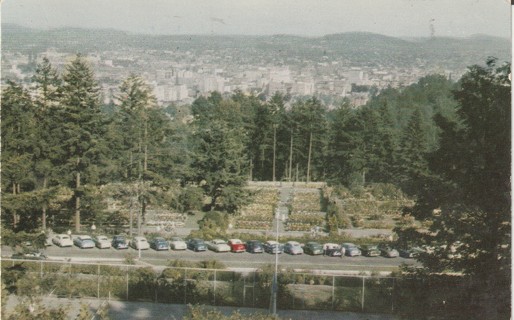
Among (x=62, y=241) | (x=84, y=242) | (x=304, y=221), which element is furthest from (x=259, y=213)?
(x=62, y=241)

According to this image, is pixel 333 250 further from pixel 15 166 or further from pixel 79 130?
pixel 79 130

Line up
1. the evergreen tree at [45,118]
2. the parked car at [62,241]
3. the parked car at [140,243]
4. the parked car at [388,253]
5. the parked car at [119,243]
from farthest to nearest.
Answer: the evergreen tree at [45,118]
the parked car at [119,243]
the parked car at [62,241]
the parked car at [140,243]
the parked car at [388,253]

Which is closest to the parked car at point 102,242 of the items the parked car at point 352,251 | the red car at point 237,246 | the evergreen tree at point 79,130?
the evergreen tree at point 79,130

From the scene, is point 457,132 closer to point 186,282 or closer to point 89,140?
point 186,282

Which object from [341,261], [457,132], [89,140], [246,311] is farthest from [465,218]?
[89,140]

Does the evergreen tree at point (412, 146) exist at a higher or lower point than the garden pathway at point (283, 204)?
higher

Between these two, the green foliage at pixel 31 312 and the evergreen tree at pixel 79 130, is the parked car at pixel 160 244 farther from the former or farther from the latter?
the green foliage at pixel 31 312

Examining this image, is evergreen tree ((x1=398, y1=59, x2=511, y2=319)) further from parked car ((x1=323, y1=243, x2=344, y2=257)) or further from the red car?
the red car

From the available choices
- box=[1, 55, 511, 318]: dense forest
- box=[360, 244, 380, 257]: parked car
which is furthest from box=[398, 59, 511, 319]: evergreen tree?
box=[360, 244, 380, 257]: parked car
